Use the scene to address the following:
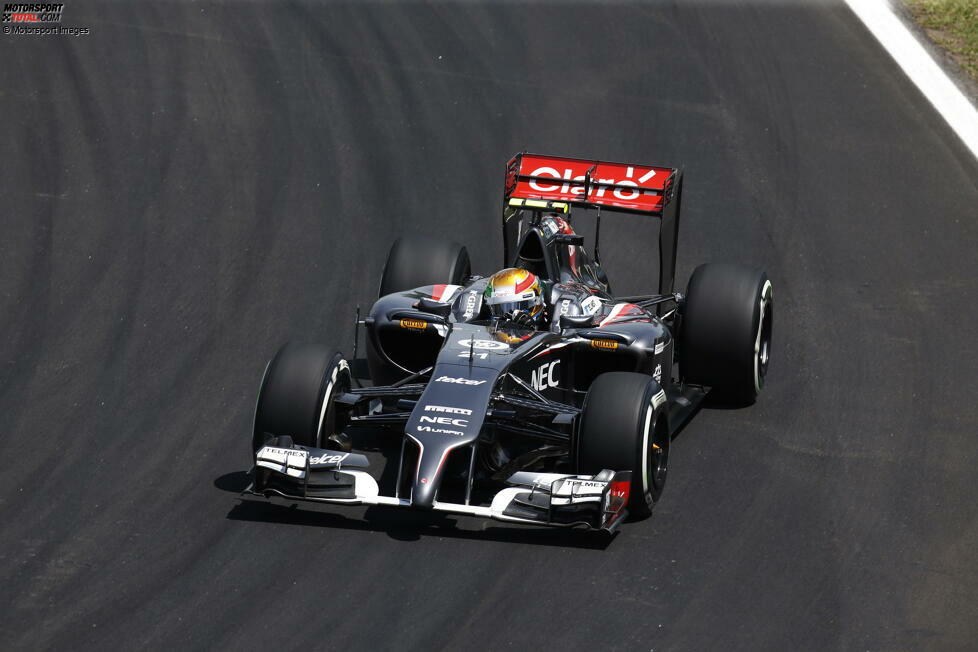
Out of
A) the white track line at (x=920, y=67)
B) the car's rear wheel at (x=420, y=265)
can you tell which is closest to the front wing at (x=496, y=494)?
A: the car's rear wheel at (x=420, y=265)

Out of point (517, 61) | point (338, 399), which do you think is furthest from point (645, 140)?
point (338, 399)

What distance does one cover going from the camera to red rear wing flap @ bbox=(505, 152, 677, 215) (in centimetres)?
1420

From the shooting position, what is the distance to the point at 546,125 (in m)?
20.7

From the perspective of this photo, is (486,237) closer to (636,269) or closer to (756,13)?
(636,269)

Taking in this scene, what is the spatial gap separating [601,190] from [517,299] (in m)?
2.38

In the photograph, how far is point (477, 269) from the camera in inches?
677

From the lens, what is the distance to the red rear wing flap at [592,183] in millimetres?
14203

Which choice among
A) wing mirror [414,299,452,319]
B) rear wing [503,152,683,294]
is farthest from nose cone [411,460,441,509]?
rear wing [503,152,683,294]

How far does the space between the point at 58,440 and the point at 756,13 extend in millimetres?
14907

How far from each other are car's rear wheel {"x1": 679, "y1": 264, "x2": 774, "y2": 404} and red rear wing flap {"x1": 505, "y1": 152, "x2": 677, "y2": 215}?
93cm
